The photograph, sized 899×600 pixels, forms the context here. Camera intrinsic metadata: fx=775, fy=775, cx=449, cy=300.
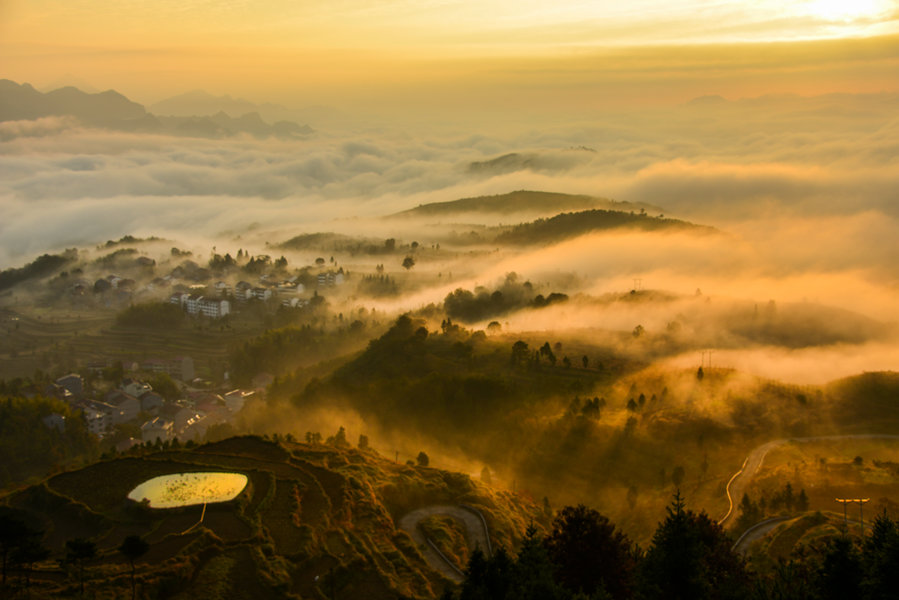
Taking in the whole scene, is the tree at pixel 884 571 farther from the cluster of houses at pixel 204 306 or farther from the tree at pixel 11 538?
the cluster of houses at pixel 204 306

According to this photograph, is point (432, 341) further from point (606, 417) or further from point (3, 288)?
point (3, 288)

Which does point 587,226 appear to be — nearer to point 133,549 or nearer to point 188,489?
point 188,489

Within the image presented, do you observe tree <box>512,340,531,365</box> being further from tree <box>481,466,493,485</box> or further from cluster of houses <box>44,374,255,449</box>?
cluster of houses <box>44,374,255,449</box>

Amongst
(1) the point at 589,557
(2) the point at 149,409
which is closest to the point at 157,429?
(2) the point at 149,409

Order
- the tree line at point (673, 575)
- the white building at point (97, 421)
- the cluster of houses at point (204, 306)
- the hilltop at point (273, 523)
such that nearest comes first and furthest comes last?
the tree line at point (673, 575), the hilltop at point (273, 523), the white building at point (97, 421), the cluster of houses at point (204, 306)

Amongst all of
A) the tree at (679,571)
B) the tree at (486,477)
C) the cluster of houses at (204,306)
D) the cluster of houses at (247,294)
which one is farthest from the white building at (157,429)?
the tree at (679,571)

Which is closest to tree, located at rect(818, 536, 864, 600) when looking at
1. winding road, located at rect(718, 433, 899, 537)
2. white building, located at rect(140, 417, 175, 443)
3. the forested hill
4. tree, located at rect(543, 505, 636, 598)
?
tree, located at rect(543, 505, 636, 598)
